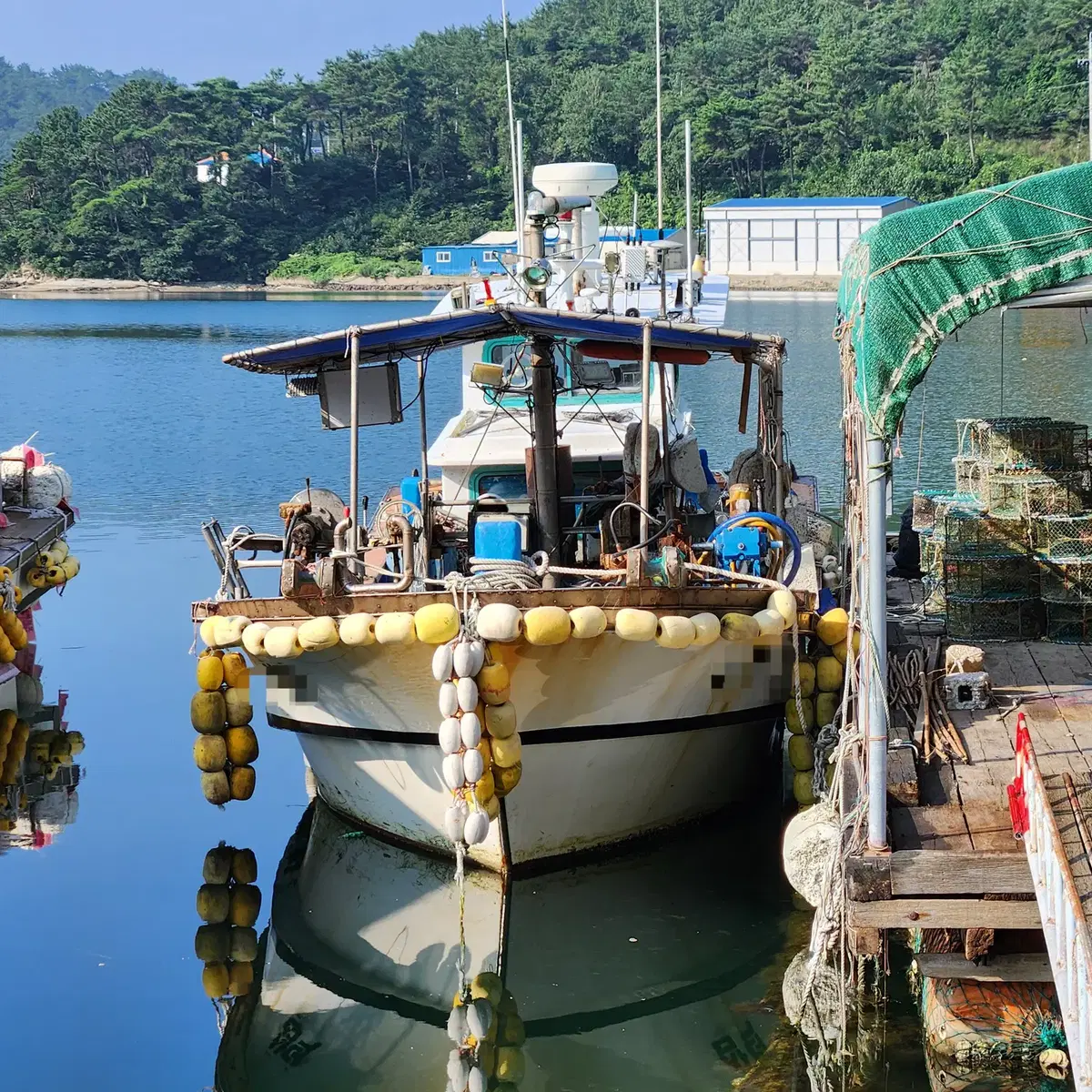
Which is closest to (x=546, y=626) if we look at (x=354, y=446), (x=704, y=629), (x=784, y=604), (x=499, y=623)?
(x=499, y=623)

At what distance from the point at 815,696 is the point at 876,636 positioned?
263 cm

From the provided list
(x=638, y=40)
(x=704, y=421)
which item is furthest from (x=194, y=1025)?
(x=638, y=40)

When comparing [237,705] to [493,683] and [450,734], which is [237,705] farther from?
[493,683]

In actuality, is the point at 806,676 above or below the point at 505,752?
above

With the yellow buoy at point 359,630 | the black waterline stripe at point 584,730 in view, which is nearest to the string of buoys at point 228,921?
the black waterline stripe at point 584,730

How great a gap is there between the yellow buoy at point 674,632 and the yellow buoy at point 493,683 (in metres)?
0.87

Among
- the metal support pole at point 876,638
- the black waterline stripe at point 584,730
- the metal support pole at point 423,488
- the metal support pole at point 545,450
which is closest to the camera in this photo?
the metal support pole at point 876,638

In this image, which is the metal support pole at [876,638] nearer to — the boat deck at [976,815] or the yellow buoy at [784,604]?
the boat deck at [976,815]

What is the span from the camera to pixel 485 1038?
843cm

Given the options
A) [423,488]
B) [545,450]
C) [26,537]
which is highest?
[545,450]

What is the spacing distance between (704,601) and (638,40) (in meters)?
118

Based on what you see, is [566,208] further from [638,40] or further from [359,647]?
[638,40]

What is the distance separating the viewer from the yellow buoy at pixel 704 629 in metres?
8.86

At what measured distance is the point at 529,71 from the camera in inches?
4183
